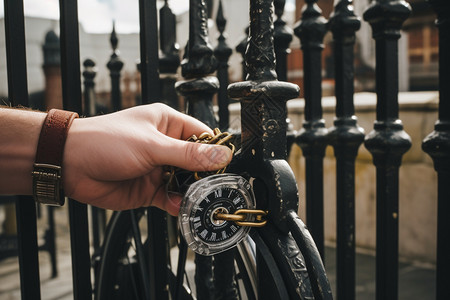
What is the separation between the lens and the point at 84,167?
103cm

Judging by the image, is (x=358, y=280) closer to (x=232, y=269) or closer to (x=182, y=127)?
(x=232, y=269)

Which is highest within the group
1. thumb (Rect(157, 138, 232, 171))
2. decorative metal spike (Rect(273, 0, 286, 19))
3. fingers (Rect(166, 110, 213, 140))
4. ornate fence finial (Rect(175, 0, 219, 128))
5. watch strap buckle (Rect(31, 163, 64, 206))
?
decorative metal spike (Rect(273, 0, 286, 19))

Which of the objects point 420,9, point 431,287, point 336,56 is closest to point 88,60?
point 336,56

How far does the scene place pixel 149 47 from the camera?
1.18 meters

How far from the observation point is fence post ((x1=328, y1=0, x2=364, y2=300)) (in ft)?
5.23

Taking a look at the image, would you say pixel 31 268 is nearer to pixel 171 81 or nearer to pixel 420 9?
pixel 171 81

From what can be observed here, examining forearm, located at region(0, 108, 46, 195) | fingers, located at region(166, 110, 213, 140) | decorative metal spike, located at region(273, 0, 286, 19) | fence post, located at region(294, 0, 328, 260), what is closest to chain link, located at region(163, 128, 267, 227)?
fingers, located at region(166, 110, 213, 140)

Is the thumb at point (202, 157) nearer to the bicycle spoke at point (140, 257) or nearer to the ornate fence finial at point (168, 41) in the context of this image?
the bicycle spoke at point (140, 257)

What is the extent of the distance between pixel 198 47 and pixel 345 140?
2.38 feet

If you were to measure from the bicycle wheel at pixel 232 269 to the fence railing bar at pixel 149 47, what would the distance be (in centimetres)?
44

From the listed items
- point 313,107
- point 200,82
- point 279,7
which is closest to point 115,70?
point 279,7

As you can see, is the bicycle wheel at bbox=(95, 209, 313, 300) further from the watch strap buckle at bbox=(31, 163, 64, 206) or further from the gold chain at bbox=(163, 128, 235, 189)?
the watch strap buckle at bbox=(31, 163, 64, 206)

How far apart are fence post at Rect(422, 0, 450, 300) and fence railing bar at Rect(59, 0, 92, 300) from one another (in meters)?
1.06

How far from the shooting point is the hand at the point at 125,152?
0.93 m
